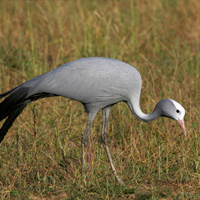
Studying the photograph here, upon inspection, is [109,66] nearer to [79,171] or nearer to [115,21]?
[79,171]

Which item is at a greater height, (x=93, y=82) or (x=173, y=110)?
(x=93, y=82)

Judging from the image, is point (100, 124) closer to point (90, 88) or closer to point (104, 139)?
point (104, 139)

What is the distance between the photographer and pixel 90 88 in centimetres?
432

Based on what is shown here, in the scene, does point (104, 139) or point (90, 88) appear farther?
point (104, 139)

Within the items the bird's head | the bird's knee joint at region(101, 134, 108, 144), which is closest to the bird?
the bird's head

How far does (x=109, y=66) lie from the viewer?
430 cm

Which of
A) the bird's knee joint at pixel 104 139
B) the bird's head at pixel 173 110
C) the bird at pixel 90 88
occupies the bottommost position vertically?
the bird's knee joint at pixel 104 139

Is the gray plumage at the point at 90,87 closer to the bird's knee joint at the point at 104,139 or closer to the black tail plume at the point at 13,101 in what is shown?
the black tail plume at the point at 13,101

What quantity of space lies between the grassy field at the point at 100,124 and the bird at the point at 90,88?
0.30 metres

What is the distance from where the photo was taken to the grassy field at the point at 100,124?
3.97 metres

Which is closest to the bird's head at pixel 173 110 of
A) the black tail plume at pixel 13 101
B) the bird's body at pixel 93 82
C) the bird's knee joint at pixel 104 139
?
the bird's body at pixel 93 82

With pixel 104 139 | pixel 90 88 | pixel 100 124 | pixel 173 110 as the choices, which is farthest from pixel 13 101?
pixel 173 110

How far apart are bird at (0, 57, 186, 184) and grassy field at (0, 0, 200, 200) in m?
0.30

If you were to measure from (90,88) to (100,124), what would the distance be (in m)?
1.02
